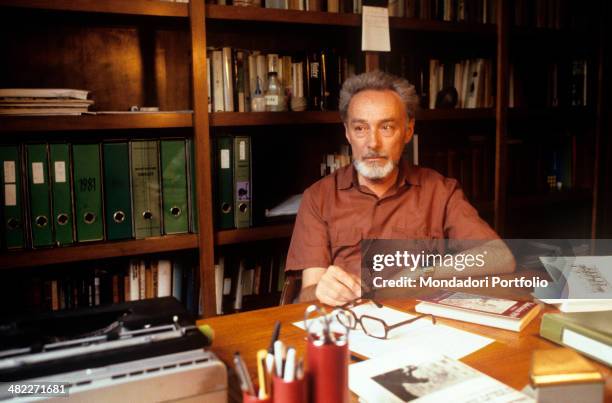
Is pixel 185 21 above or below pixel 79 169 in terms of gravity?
above

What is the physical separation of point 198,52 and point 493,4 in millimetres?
1522

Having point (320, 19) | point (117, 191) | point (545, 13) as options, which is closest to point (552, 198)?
point (545, 13)

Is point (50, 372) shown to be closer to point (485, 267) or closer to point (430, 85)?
point (485, 267)

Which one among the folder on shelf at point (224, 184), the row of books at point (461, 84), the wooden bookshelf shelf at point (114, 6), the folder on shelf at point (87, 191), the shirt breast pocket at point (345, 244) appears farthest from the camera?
the row of books at point (461, 84)

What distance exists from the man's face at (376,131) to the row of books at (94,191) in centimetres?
63

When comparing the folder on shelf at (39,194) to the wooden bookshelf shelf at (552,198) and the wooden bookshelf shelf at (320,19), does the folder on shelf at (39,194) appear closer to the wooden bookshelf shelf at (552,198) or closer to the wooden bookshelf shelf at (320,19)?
the wooden bookshelf shelf at (320,19)

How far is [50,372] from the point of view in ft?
2.31

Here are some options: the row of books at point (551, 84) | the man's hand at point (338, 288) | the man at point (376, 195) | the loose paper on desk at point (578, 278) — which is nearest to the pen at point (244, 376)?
the man's hand at point (338, 288)

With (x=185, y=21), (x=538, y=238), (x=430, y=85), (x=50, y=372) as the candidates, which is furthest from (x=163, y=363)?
(x=538, y=238)

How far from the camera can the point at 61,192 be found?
6.06 feet

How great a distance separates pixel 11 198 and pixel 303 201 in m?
0.98

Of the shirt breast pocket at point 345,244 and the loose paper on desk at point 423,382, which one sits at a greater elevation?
the shirt breast pocket at point 345,244

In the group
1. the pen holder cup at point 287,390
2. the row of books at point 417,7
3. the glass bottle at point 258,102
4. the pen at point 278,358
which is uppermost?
the row of books at point 417,7

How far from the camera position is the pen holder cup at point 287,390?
2.16ft
